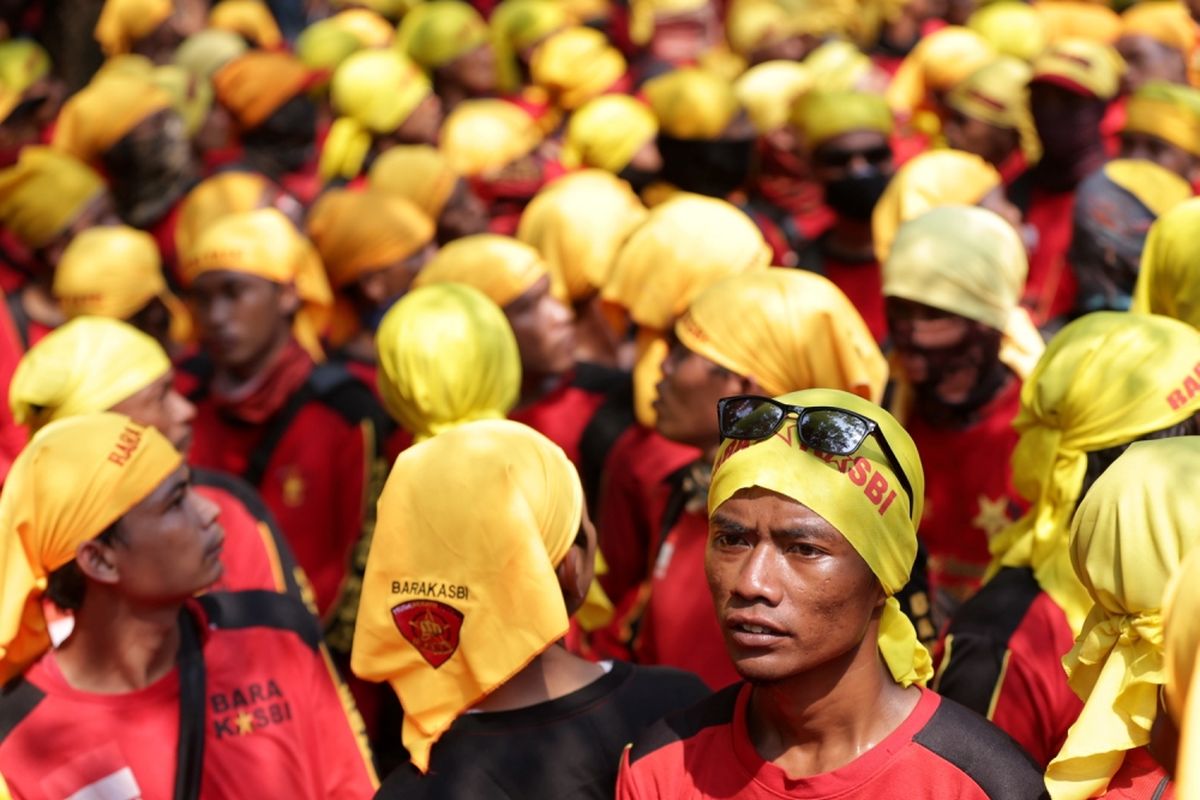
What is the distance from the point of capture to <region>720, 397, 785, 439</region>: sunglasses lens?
342cm

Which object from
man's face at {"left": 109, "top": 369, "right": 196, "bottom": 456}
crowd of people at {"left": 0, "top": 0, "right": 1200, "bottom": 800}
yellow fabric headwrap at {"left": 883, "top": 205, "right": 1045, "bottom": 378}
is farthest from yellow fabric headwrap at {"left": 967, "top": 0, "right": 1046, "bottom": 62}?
man's face at {"left": 109, "top": 369, "right": 196, "bottom": 456}

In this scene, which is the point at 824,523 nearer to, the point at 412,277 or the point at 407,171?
the point at 412,277

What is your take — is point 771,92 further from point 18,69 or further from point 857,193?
point 18,69

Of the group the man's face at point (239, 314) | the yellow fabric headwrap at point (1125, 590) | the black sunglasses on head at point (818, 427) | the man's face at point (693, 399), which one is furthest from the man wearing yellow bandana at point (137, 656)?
the man's face at point (239, 314)

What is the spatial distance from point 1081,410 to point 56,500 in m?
2.69

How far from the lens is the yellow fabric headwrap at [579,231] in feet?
25.1

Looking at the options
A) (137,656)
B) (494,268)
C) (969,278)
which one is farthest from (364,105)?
(137,656)

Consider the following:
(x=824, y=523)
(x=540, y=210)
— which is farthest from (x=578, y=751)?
(x=540, y=210)

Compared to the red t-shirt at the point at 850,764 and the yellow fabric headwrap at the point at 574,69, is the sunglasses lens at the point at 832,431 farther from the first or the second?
the yellow fabric headwrap at the point at 574,69

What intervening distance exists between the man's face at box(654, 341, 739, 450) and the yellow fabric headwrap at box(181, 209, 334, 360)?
2737mm

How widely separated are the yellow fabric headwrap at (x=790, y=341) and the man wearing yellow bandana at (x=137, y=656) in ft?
5.31

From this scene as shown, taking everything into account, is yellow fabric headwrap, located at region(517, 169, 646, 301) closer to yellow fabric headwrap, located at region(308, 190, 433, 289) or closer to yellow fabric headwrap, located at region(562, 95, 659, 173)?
yellow fabric headwrap, located at region(308, 190, 433, 289)

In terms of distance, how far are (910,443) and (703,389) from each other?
5.52 feet

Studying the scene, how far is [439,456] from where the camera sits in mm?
3926
